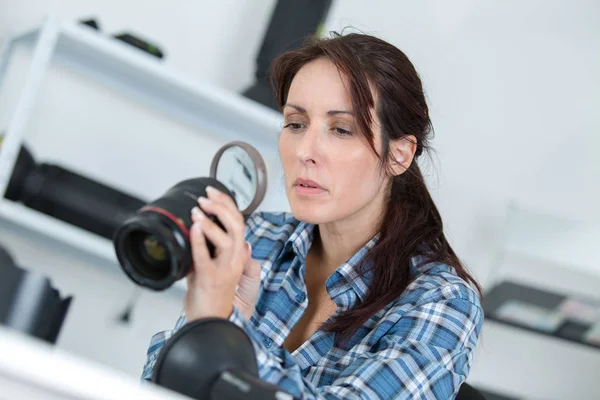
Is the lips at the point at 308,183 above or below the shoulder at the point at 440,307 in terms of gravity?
above

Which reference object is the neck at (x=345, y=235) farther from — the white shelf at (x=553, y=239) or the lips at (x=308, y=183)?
the white shelf at (x=553, y=239)

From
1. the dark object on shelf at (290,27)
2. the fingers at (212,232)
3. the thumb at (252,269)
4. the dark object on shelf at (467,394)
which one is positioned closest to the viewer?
the fingers at (212,232)

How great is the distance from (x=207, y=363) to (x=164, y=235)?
5.8 inches

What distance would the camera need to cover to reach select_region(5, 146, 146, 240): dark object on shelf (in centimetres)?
196

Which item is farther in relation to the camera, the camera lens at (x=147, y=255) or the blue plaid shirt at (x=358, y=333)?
the blue plaid shirt at (x=358, y=333)

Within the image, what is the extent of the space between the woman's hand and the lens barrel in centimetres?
1

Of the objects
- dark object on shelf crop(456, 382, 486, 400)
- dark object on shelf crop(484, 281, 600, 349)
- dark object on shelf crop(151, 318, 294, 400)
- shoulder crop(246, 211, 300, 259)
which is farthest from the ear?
dark object on shelf crop(484, 281, 600, 349)

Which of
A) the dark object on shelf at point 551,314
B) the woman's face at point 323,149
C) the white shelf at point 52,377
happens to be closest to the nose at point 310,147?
the woman's face at point 323,149

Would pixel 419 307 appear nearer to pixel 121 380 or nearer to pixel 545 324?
pixel 121 380

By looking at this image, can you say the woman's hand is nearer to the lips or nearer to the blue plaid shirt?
the blue plaid shirt

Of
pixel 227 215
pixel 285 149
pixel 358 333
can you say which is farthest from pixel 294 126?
pixel 227 215

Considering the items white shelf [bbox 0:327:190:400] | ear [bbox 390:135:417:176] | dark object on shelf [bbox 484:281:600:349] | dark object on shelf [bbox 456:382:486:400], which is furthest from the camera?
dark object on shelf [bbox 484:281:600:349]

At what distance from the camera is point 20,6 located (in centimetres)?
222

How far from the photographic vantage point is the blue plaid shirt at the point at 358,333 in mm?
1009
